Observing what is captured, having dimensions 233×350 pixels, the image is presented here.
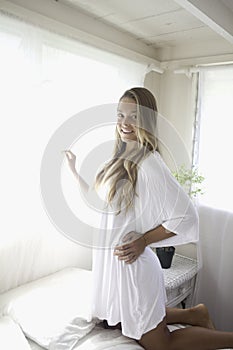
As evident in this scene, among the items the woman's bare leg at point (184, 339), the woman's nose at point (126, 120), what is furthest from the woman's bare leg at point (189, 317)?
the woman's nose at point (126, 120)

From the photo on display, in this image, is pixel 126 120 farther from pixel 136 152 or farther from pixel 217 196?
pixel 217 196

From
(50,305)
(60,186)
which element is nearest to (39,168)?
(60,186)

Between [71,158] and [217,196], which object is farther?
[217,196]

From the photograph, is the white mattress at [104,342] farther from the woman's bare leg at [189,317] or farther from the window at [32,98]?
the window at [32,98]

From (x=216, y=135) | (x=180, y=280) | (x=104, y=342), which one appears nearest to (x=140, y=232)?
(x=104, y=342)

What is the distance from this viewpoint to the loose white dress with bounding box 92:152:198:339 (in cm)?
113

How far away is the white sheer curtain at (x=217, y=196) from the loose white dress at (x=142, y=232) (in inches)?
30.8

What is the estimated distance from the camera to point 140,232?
1193mm

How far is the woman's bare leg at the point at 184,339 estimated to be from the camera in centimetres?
115

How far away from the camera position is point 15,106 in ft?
4.38

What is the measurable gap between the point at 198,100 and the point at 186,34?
41 cm

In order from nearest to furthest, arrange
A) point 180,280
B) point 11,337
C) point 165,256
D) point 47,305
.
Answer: point 11,337, point 47,305, point 180,280, point 165,256

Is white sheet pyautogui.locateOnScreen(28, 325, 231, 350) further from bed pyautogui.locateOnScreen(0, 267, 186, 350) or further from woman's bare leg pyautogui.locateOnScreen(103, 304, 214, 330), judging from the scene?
woman's bare leg pyautogui.locateOnScreen(103, 304, 214, 330)

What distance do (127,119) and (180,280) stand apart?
3.26ft
